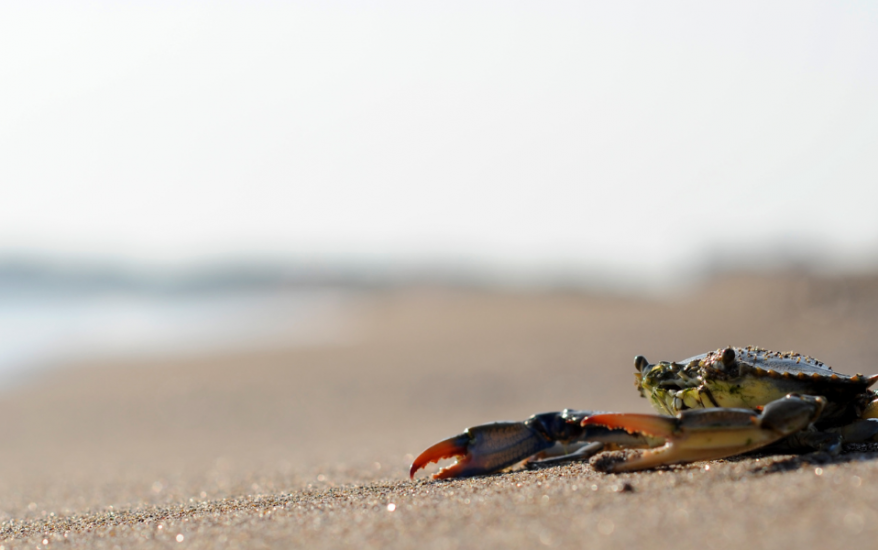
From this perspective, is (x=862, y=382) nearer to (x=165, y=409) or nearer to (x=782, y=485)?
(x=782, y=485)

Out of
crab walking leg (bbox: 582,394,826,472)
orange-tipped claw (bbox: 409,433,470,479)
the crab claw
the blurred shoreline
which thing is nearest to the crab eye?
crab walking leg (bbox: 582,394,826,472)

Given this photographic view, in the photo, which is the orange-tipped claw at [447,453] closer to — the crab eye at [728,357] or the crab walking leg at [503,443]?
the crab walking leg at [503,443]

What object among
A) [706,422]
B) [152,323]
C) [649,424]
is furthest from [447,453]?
[152,323]

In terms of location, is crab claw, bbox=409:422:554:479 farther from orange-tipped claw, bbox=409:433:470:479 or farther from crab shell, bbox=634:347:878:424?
crab shell, bbox=634:347:878:424

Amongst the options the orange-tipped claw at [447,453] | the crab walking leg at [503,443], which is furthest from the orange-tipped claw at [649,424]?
the orange-tipped claw at [447,453]

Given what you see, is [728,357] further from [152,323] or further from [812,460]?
[152,323]

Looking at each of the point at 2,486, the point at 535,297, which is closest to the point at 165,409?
the point at 2,486
